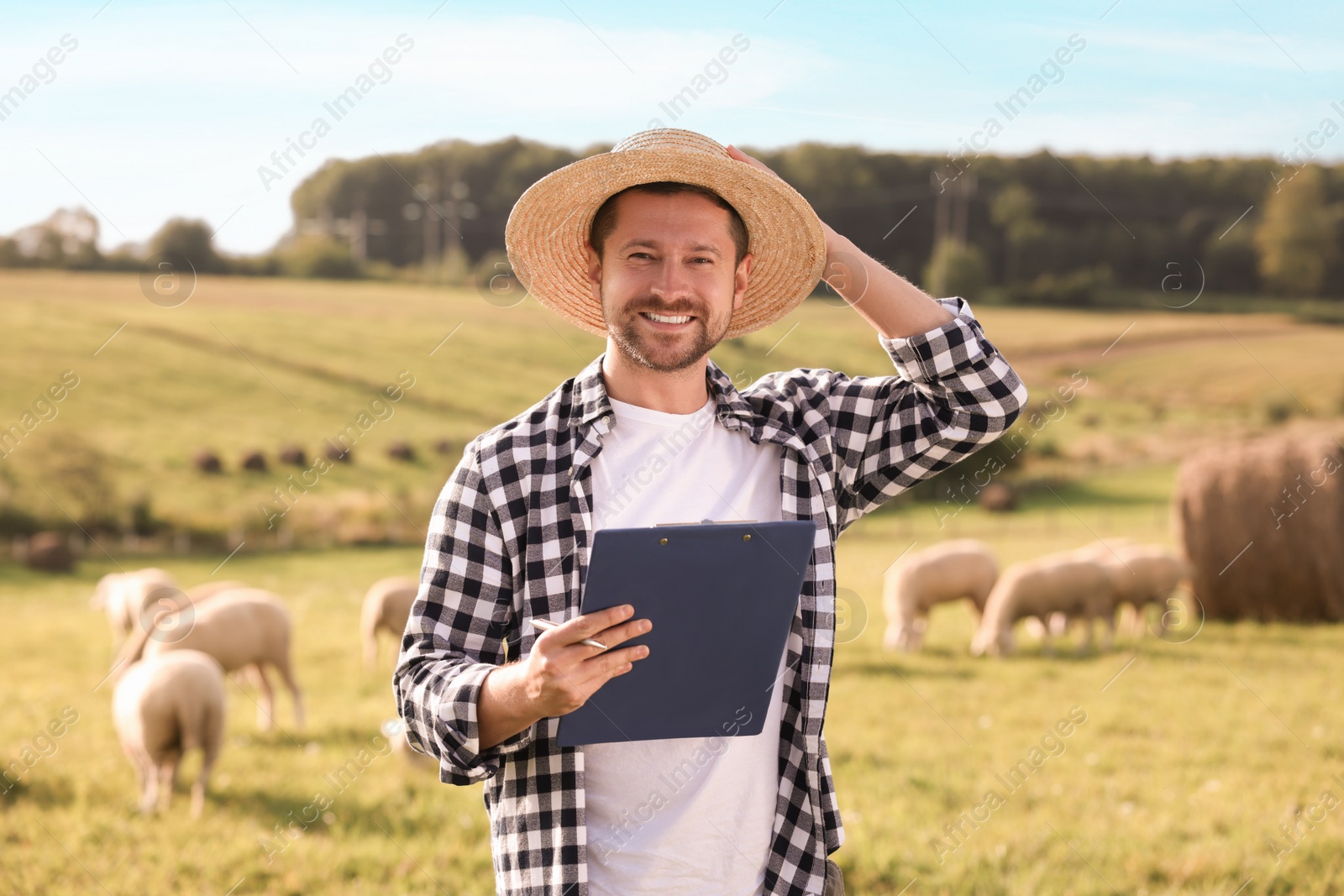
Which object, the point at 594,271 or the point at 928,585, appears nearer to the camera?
the point at 594,271

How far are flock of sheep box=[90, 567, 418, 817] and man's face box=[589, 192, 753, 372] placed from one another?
5255 millimetres

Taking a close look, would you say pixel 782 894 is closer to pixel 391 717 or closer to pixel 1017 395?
pixel 1017 395

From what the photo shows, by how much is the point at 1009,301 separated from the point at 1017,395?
40.8m

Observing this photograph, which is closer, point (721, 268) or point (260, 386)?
point (721, 268)

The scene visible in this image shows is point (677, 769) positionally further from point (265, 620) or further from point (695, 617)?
point (265, 620)

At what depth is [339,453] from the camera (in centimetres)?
2628

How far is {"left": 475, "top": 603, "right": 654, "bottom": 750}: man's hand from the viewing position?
1686 mm

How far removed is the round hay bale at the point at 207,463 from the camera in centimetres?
2411

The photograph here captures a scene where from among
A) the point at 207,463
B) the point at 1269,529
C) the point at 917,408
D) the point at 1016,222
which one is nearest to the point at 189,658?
the point at 917,408

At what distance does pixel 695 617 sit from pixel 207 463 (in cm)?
2488

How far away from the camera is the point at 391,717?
8836mm

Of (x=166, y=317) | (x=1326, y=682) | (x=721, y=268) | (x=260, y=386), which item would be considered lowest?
(x=1326, y=682)

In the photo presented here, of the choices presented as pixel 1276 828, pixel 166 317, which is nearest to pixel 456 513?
pixel 1276 828

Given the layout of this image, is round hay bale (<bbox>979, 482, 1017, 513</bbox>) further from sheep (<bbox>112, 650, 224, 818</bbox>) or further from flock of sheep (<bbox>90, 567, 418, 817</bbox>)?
sheep (<bbox>112, 650, 224, 818</bbox>)
